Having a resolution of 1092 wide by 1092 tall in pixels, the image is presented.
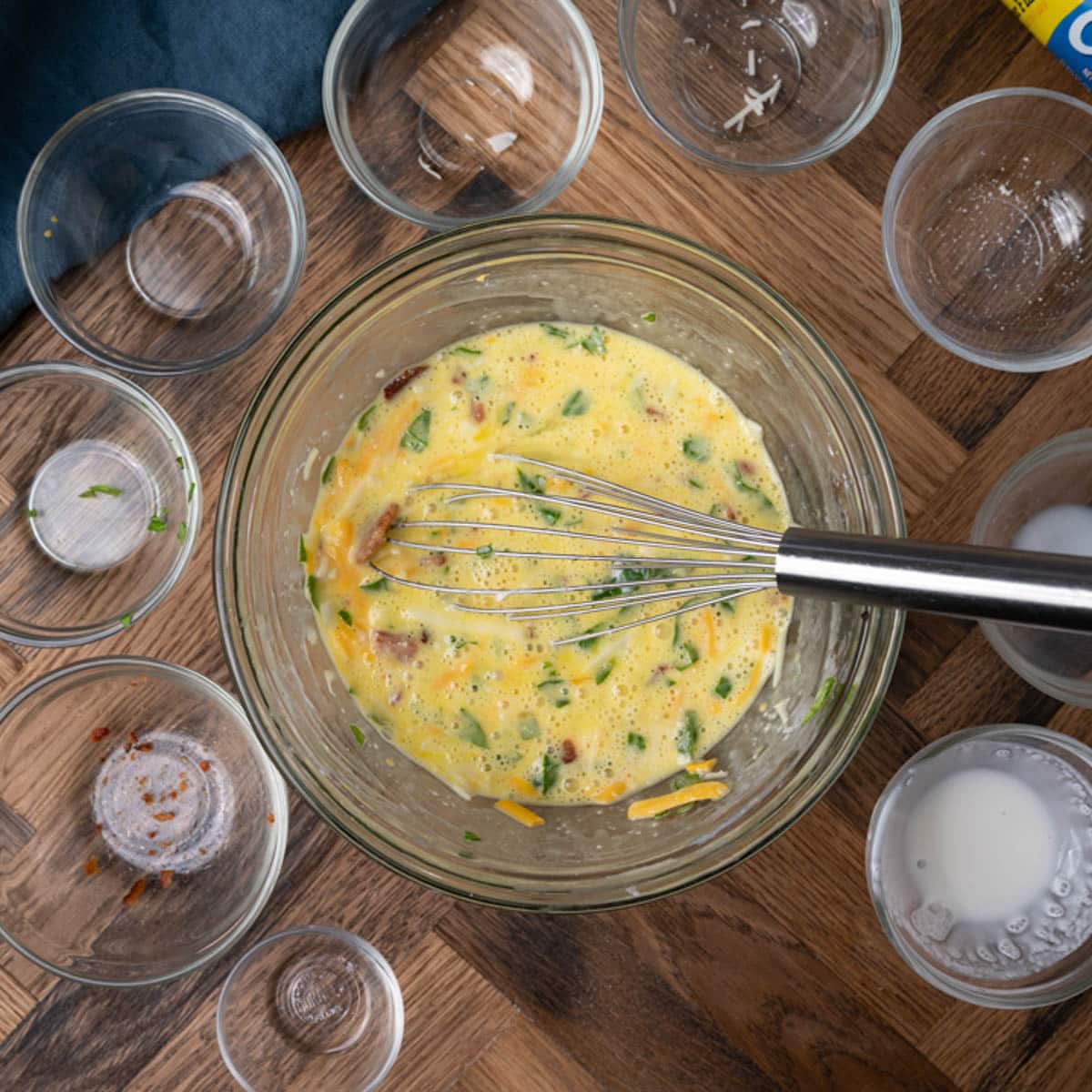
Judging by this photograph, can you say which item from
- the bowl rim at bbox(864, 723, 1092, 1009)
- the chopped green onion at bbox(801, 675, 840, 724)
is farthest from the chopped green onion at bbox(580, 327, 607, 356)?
the bowl rim at bbox(864, 723, 1092, 1009)

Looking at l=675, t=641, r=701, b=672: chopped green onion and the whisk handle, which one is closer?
the whisk handle

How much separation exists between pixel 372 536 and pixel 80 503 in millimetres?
396

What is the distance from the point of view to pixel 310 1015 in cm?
146

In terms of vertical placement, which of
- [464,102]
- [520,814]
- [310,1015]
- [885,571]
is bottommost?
[310,1015]

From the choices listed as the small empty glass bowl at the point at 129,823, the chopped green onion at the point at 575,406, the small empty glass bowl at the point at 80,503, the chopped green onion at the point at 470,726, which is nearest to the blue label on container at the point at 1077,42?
the chopped green onion at the point at 575,406

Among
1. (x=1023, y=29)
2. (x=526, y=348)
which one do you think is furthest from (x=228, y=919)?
(x=1023, y=29)

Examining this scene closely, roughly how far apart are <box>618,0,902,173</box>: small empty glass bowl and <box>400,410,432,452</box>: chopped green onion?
46cm

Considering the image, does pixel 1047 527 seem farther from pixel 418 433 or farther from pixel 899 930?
pixel 418 433

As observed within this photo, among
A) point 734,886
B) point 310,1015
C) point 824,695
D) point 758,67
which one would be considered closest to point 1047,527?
point 824,695

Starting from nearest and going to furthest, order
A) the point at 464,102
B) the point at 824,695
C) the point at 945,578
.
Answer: the point at 945,578, the point at 824,695, the point at 464,102

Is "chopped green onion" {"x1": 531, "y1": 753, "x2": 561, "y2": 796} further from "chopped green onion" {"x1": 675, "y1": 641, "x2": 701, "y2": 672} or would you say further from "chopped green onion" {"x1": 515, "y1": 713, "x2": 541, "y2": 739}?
"chopped green onion" {"x1": 675, "y1": 641, "x2": 701, "y2": 672}

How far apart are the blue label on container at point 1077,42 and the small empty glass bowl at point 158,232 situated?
91cm

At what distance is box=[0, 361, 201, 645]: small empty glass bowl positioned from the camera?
142 centimetres

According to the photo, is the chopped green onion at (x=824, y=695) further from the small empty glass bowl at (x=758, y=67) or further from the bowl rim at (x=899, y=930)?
the small empty glass bowl at (x=758, y=67)
